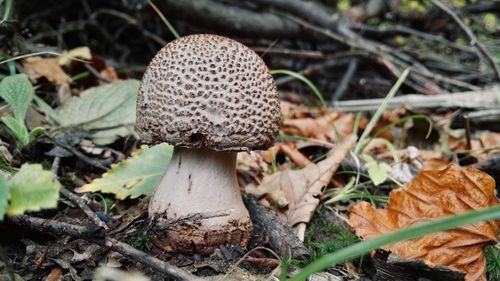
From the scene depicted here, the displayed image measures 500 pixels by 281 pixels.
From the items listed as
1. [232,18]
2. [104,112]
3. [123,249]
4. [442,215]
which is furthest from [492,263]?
[232,18]

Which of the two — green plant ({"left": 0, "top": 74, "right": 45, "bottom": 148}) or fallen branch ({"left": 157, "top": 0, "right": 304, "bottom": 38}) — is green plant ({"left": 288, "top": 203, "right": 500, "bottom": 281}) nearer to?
green plant ({"left": 0, "top": 74, "right": 45, "bottom": 148})

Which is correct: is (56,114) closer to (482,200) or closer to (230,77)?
(230,77)

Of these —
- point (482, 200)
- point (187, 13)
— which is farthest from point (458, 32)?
point (482, 200)

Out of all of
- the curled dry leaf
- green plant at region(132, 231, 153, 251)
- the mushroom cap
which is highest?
the mushroom cap

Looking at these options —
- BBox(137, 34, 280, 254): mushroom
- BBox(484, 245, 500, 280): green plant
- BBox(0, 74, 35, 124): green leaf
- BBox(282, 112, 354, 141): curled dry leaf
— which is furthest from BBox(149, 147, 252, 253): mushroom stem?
BBox(282, 112, 354, 141): curled dry leaf

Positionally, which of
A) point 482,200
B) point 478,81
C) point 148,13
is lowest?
point 478,81

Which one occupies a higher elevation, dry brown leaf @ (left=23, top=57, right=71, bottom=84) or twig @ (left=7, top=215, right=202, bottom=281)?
dry brown leaf @ (left=23, top=57, right=71, bottom=84)
